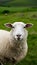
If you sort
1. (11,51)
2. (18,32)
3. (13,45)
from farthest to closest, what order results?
(11,51) < (13,45) < (18,32)

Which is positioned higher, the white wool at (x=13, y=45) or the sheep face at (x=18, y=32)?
the sheep face at (x=18, y=32)

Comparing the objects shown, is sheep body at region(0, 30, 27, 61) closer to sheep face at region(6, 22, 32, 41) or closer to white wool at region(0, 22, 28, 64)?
white wool at region(0, 22, 28, 64)

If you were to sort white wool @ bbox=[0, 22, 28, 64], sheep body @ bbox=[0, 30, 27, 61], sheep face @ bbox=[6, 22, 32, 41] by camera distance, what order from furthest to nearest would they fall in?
1. sheep body @ bbox=[0, 30, 27, 61]
2. white wool @ bbox=[0, 22, 28, 64]
3. sheep face @ bbox=[6, 22, 32, 41]

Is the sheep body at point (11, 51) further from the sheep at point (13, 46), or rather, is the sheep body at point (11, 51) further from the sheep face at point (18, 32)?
the sheep face at point (18, 32)

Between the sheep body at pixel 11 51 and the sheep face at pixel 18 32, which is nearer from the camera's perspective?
the sheep face at pixel 18 32

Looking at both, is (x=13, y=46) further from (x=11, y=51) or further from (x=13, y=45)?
(x=11, y=51)

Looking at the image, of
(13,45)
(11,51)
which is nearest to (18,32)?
(13,45)

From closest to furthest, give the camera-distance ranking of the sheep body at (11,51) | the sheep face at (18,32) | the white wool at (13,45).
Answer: the sheep face at (18,32) → the white wool at (13,45) → the sheep body at (11,51)

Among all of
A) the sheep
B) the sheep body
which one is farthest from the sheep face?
the sheep body

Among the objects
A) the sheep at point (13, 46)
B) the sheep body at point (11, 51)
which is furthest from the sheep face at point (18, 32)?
the sheep body at point (11, 51)

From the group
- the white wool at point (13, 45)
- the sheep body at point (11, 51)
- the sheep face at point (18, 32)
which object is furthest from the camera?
the sheep body at point (11, 51)

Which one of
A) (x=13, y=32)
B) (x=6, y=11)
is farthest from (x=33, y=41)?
(x=6, y=11)

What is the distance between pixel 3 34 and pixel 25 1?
83.0m

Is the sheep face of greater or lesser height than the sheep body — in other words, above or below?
above
